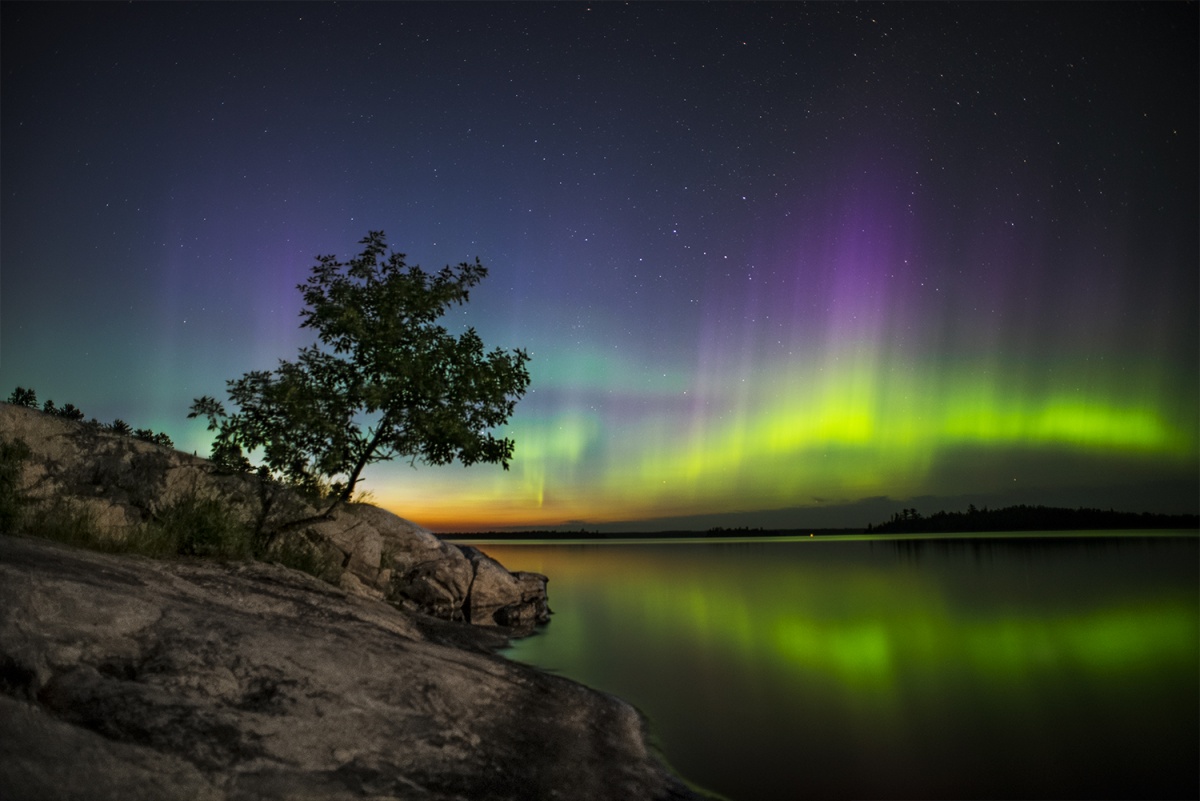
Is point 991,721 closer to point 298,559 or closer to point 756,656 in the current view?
point 756,656

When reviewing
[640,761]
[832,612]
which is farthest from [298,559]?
[832,612]

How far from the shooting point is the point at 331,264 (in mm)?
15977

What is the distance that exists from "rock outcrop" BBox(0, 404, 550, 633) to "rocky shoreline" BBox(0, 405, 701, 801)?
5.72m

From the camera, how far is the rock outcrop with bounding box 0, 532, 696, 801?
14.2 ft

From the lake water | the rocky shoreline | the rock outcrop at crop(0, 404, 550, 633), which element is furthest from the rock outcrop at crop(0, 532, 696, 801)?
the rock outcrop at crop(0, 404, 550, 633)

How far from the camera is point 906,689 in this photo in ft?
44.7

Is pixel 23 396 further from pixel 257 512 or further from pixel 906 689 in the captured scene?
pixel 906 689

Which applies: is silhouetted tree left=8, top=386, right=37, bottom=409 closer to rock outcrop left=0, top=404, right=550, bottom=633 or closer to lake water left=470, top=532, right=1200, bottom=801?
rock outcrop left=0, top=404, right=550, bottom=633

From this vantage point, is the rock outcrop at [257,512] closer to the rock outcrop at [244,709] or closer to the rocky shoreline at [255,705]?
the rocky shoreline at [255,705]

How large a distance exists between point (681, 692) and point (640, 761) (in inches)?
210

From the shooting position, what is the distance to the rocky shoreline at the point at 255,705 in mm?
4375

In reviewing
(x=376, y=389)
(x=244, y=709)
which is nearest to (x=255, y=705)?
(x=244, y=709)

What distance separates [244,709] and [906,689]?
12.6m

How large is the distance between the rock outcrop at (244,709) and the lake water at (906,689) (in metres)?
2.52
